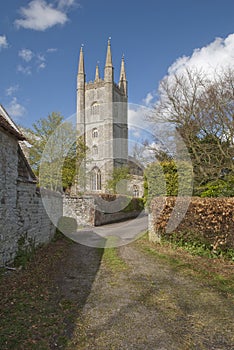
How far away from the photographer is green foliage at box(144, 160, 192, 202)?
12148 mm

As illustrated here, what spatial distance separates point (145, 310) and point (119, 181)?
28104mm

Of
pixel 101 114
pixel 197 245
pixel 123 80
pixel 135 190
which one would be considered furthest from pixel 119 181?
pixel 123 80

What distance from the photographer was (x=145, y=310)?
154 inches

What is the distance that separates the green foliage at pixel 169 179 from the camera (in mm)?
12148

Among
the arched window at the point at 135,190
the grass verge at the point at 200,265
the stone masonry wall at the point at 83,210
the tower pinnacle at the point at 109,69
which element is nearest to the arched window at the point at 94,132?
the tower pinnacle at the point at 109,69

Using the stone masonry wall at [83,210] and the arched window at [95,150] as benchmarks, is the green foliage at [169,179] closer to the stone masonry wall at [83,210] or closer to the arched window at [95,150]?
the stone masonry wall at [83,210]

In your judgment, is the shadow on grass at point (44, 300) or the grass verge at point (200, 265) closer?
the shadow on grass at point (44, 300)

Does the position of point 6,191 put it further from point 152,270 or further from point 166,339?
point 166,339

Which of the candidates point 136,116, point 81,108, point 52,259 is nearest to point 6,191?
point 52,259

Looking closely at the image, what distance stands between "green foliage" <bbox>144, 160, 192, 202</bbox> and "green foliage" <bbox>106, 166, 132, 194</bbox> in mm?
18977

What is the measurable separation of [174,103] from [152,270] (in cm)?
1159

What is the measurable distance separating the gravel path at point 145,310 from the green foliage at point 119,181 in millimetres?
25160

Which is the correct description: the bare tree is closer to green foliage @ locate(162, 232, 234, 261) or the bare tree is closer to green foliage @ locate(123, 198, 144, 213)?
green foliage @ locate(162, 232, 234, 261)

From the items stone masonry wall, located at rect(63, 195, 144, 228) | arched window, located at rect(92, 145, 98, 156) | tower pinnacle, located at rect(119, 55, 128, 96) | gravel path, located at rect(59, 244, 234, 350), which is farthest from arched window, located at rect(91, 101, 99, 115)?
gravel path, located at rect(59, 244, 234, 350)
